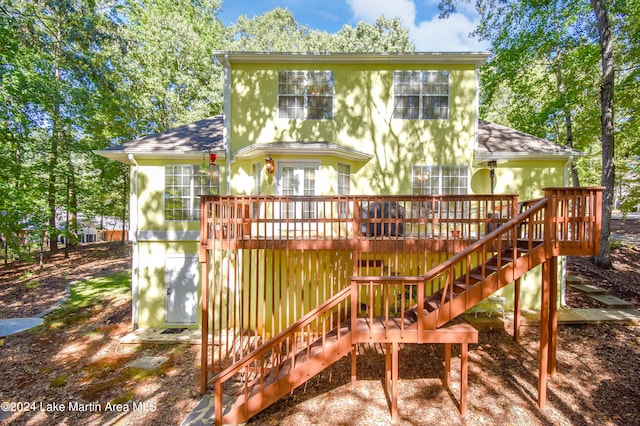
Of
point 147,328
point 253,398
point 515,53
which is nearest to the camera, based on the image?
point 253,398

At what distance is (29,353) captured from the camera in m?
6.21

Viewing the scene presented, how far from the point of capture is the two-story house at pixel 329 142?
7.62m

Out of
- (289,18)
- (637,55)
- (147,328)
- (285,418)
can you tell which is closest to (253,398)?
(285,418)

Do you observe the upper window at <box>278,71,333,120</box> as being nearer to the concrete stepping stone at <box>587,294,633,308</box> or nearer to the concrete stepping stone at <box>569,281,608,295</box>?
the concrete stepping stone at <box>587,294,633,308</box>

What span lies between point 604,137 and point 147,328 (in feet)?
52.9

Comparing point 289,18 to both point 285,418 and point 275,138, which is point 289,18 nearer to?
point 275,138

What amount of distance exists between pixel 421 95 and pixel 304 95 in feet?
11.4

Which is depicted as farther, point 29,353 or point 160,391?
point 29,353

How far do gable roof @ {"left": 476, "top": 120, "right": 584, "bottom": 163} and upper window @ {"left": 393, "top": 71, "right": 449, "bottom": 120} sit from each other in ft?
5.16

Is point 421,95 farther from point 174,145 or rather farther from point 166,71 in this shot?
point 166,71

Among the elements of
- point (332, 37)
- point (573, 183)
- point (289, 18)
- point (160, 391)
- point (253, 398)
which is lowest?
point (160, 391)

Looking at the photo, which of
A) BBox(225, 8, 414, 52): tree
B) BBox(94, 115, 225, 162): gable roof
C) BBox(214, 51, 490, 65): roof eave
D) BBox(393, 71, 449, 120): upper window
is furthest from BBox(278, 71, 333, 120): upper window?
BBox(225, 8, 414, 52): tree

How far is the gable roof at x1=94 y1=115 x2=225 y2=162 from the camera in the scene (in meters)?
7.41

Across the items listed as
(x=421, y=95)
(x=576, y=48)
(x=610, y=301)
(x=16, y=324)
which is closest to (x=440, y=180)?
(x=421, y=95)
